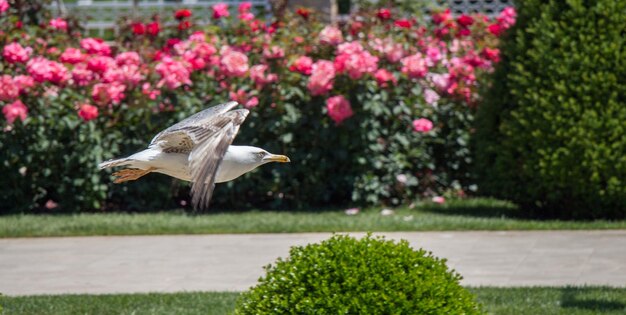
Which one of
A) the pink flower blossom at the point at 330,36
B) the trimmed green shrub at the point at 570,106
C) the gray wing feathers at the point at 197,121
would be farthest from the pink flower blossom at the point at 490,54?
the gray wing feathers at the point at 197,121

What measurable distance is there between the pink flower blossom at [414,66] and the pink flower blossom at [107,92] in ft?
8.59

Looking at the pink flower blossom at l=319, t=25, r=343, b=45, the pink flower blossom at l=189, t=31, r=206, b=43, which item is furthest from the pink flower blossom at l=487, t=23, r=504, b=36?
the pink flower blossom at l=189, t=31, r=206, b=43

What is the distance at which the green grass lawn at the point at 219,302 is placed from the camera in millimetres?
6184

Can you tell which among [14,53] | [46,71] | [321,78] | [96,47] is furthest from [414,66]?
[14,53]

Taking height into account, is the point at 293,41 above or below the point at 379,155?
above

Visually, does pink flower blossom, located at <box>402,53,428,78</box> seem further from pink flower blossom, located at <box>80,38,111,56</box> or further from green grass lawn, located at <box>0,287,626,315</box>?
green grass lawn, located at <box>0,287,626,315</box>

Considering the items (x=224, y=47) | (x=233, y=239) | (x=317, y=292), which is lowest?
(x=233, y=239)

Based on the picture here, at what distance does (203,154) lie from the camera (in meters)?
3.52

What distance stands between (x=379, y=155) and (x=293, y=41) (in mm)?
1447

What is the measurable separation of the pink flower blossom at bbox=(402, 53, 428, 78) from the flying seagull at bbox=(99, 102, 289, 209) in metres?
6.49

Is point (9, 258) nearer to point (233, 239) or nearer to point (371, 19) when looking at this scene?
point (233, 239)

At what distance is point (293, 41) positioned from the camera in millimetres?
10789

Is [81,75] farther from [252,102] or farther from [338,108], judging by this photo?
[338,108]

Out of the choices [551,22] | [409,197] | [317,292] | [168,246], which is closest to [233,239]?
[168,246]
